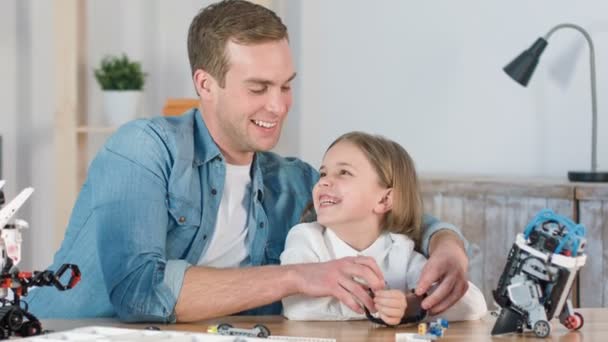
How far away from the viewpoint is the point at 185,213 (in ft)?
7.20

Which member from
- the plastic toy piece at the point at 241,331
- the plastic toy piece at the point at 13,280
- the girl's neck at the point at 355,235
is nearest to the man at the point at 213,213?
the girl's neck at the point at 355,235

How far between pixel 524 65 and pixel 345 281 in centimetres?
187

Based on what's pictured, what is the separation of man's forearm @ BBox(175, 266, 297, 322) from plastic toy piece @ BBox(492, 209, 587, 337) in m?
0.38

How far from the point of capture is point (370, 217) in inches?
86.1

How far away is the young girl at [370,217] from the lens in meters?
2.08

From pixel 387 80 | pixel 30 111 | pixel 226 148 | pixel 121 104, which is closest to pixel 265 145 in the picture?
pixel 226 148

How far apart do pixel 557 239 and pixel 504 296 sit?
0.44 ft

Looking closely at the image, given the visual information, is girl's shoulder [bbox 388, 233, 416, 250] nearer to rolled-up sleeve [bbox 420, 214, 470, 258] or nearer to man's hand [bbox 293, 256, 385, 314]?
rolled-up sleeve [bbox 420, 214, 470, 258]

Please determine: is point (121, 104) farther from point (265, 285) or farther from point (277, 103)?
point (265, 285)

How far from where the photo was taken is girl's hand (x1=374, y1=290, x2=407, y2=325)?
1824 mm

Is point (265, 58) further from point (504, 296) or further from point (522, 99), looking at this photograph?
point (522, 99)

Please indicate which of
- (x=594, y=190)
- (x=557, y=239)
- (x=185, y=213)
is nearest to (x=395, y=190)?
(x=185, y=213)

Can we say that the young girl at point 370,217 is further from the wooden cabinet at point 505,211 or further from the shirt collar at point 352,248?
the wooden cabinet at point 505,211

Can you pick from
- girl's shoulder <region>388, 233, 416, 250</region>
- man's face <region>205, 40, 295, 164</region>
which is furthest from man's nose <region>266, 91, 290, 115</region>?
girl's shoulder <region>388, 233, 416, 250</region>
